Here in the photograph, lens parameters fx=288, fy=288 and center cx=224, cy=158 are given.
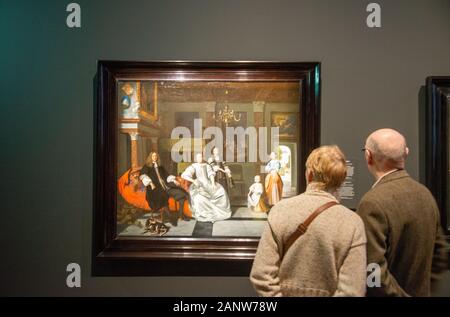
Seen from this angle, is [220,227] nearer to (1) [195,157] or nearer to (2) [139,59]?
(1) [195,157]

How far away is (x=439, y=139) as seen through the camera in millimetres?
1753

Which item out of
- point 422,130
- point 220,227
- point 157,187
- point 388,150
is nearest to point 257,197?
point 220,227

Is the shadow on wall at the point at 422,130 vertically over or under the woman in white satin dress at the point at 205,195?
over

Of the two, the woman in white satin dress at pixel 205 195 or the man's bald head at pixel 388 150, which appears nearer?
the man's bald head at pixel 388 150

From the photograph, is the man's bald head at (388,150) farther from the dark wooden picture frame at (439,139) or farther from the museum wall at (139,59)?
the dark wooden picture frame at (439,139)

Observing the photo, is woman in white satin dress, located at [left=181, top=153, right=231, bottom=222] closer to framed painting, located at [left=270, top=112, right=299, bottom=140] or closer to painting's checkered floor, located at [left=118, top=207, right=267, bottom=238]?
painting's checkered floor, located at [left=118, top=207, right=267, bottom=238]

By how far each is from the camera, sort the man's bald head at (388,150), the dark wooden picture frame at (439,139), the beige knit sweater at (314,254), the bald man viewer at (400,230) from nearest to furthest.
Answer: the beige knit sweater at (314,254), the bald man viewer at (400,230), the man's bald head at (388,150), the dark wooden picture frame at (439,139)

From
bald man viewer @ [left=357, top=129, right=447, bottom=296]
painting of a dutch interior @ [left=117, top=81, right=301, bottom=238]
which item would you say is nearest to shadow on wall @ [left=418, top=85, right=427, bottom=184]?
bald man viewer @ [left=357, top=129, right=447, bottom=296]

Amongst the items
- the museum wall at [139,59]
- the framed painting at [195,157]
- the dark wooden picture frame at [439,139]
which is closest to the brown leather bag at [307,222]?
the framed painting at [195,157]

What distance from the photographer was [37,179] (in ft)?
6.06

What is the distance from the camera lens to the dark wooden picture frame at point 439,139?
1.74 m

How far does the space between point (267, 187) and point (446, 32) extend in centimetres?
150

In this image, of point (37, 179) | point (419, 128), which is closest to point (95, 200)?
point (37, 179)
